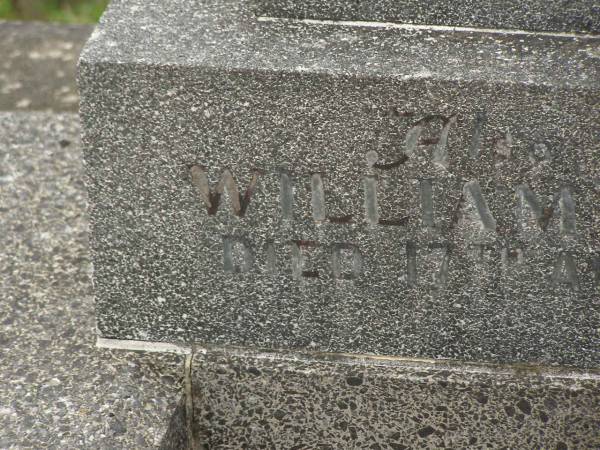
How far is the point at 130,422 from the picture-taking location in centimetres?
194

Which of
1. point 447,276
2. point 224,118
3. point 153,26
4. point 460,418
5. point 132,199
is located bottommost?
point 460,418

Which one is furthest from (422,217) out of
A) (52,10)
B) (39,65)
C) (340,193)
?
(52,10)

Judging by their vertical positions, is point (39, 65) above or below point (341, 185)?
below

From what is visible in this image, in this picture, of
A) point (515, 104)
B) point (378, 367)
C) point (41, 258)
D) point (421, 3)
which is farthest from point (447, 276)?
point (41, 258)

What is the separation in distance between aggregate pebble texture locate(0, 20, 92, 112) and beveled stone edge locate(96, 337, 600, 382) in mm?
1332

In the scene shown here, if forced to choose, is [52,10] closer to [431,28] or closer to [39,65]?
[39,65]

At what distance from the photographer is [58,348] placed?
210 cm

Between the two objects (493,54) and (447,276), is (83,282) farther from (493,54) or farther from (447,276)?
(493,54)

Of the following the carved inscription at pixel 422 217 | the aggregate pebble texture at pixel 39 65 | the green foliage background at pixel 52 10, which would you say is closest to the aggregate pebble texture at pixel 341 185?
the carved inscription at pixel 422 217

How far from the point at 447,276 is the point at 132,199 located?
2.35 feet

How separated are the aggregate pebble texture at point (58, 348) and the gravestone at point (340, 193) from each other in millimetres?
97

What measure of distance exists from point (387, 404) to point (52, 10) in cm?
366

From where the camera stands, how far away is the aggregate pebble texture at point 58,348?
75.2 inches

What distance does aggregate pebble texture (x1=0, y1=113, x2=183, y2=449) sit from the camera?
6.26 ft
